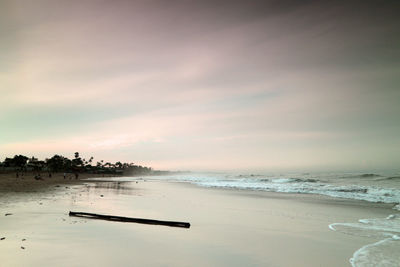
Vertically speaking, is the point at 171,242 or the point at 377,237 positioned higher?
the point at 171,242

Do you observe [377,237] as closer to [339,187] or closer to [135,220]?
[135,220]

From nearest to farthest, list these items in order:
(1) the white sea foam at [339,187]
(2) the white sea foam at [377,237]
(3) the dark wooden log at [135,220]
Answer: (2) the white sea foam at [377,237] < (3) the dark wooden log at [135,220] < (1) the white sea foam at [339,187]

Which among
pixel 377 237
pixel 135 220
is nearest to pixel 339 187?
pixel 377 237

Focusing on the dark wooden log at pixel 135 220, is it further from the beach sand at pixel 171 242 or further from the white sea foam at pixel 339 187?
the white sea foam at pixel 339 187

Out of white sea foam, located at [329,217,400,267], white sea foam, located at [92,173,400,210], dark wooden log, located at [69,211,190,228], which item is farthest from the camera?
white sea foam, located at [92,173,400,210]

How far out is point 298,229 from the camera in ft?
37.2

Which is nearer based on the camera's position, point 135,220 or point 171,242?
point 171,242

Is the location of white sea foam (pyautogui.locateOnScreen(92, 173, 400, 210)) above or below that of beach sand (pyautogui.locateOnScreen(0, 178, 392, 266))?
below

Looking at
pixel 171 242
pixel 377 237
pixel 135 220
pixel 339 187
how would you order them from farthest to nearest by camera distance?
pixel 339 187, pixel 135 220, pixel 377 237, pixel 171 242

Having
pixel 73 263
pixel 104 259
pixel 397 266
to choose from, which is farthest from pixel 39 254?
pixel 397 266

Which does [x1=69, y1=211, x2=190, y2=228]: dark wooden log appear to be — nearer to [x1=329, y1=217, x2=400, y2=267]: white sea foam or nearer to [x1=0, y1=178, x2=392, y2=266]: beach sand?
[x1=0, y1=178, x2=392, y2=266]: beach sand

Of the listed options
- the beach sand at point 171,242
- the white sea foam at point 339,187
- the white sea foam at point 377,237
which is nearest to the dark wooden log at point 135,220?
the beach sand at point 171,242

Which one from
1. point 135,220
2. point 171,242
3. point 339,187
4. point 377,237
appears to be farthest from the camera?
point 339,187

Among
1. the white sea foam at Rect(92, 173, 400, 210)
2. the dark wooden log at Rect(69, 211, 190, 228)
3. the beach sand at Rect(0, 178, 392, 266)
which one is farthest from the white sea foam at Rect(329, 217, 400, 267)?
the white sea foam at Rect(92, 173, 400, 210)
